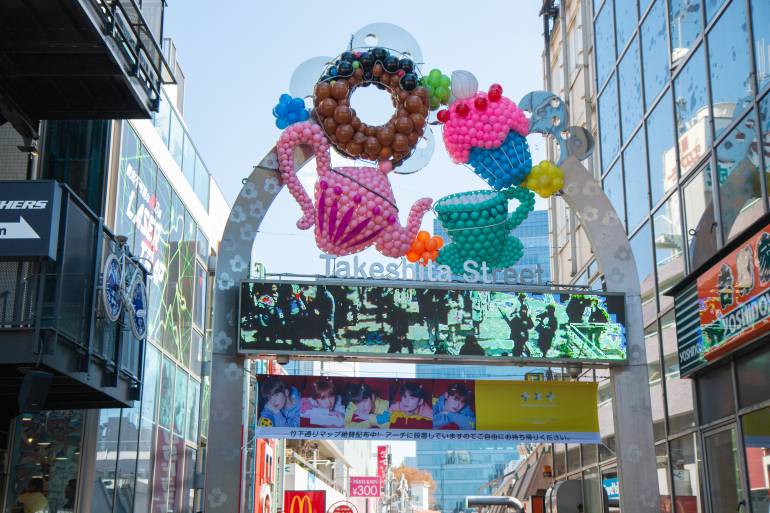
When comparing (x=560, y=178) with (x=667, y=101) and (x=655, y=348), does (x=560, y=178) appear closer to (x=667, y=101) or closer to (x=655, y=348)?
(x=667, y=101)

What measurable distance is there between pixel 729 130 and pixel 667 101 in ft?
11.8

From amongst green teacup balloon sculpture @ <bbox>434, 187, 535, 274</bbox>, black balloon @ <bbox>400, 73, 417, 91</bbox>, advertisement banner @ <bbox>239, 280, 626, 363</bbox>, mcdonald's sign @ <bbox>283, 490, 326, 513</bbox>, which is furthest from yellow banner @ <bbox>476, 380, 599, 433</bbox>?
mcdonald's sign @ <bbox>283, 490, 326, 513</bbox>

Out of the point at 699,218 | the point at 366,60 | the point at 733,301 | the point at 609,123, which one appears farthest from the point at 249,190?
the point at 609,123

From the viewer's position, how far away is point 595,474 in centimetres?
2312

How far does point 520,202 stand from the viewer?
1777 cm

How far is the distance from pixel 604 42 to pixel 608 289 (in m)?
9.46

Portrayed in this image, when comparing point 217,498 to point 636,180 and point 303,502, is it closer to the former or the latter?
point 636,180

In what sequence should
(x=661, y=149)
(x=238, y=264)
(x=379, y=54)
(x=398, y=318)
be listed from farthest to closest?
1. (x=661, y=149)
2. (x=379, y=54)
3. (x=238, y=264)
4. (x=398, y=318)

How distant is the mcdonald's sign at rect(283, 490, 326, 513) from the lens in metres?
30.8

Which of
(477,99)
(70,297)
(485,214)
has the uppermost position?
(477,99)

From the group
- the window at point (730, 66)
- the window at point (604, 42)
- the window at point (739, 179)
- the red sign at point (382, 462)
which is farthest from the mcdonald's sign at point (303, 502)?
the red sign at point (382, 462)

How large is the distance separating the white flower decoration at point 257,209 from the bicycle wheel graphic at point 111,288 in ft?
8.74

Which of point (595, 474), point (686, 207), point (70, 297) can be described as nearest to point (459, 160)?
point (686, 207)

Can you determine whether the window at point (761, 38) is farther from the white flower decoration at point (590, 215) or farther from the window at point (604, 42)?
the window at point (604, 42)
